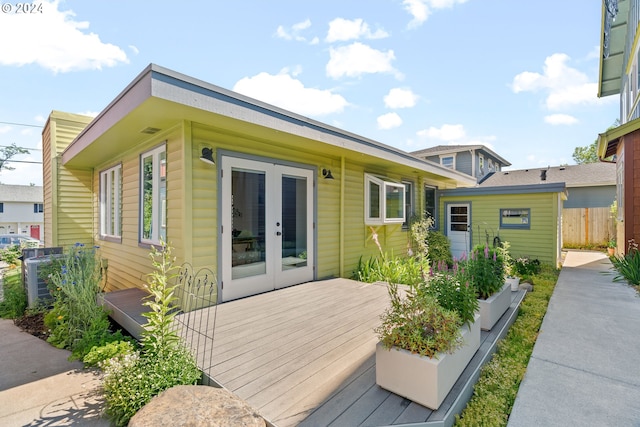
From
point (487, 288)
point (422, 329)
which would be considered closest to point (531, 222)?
point (487, 288)

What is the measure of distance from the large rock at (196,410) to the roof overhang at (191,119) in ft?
7.56

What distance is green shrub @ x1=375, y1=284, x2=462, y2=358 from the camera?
1866mm

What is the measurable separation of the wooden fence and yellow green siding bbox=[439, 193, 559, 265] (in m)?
5.62

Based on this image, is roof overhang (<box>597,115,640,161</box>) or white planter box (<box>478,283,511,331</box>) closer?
white planter box (<box>478,283,511,331</box>)

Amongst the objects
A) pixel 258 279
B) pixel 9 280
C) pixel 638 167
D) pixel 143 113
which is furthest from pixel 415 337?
pixel 9 280

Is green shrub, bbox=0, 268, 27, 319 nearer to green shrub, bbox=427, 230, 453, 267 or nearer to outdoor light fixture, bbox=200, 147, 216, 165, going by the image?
outdoor light fixture, bbox=200, 147, 216, 165

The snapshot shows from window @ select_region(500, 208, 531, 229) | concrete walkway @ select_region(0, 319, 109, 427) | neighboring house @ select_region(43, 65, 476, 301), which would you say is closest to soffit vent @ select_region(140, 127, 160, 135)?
neighboring house @ select_region(43, 65, 476, 301)

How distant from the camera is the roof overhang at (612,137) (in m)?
5.59

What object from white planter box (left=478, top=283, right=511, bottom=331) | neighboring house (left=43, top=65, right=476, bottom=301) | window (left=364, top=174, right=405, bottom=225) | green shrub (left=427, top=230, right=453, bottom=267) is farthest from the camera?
green shrub (left=427, top=230, right=453, bottom=267)

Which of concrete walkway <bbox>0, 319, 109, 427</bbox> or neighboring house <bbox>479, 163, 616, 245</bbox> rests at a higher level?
neighboring house <bbox>479, 163, 616, 245</bbox>

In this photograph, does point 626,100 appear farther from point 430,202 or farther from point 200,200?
point 200,200

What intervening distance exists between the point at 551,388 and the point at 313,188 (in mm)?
3867

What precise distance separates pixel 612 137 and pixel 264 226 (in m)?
7.16

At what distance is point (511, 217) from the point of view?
8805mm
